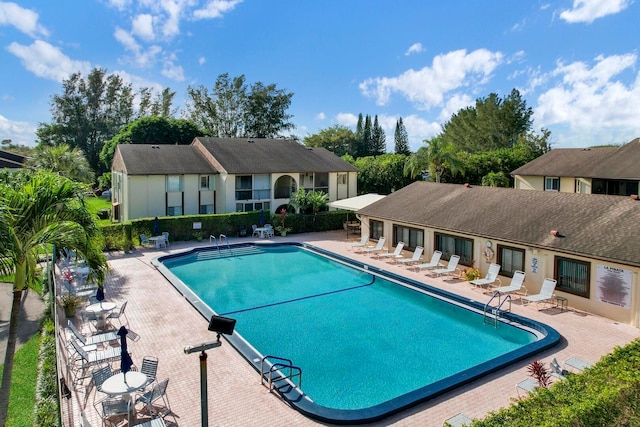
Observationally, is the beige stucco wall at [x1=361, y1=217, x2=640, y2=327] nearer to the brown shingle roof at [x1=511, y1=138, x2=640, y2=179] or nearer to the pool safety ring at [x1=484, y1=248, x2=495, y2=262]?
the pool safety ring at [x1=484, y1=248, x2=495, y2=262]

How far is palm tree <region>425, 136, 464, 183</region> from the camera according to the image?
133 ft

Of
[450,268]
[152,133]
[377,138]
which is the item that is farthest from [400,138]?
[450,268]

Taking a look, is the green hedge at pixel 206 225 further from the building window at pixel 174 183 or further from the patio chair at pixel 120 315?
the patio chair at pixel 120 315

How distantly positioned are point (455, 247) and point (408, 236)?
331 cm

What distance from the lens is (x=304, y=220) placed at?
33.2 meters

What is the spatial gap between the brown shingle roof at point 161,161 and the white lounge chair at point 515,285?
77.9 ft

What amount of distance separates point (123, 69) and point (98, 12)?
5105 centimetres

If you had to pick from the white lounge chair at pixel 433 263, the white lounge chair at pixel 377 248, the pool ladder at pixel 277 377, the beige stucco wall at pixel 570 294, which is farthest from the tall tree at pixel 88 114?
the pool ladder at pixel 277 377

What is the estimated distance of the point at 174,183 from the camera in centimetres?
3353

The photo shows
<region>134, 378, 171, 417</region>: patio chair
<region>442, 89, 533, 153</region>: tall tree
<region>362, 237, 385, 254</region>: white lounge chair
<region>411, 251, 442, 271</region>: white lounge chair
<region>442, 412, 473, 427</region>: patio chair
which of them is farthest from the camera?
<region>442, 89, 533, 153</region>: tall tree

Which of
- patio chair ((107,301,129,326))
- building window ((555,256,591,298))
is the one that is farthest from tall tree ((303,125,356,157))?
patio chair ((107,301,129,326))

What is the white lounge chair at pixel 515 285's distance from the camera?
17.5m

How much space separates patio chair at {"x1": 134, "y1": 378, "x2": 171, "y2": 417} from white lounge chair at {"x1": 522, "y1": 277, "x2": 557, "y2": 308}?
12.8 metres

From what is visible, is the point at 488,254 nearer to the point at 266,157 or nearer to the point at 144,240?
the point at 144,240
